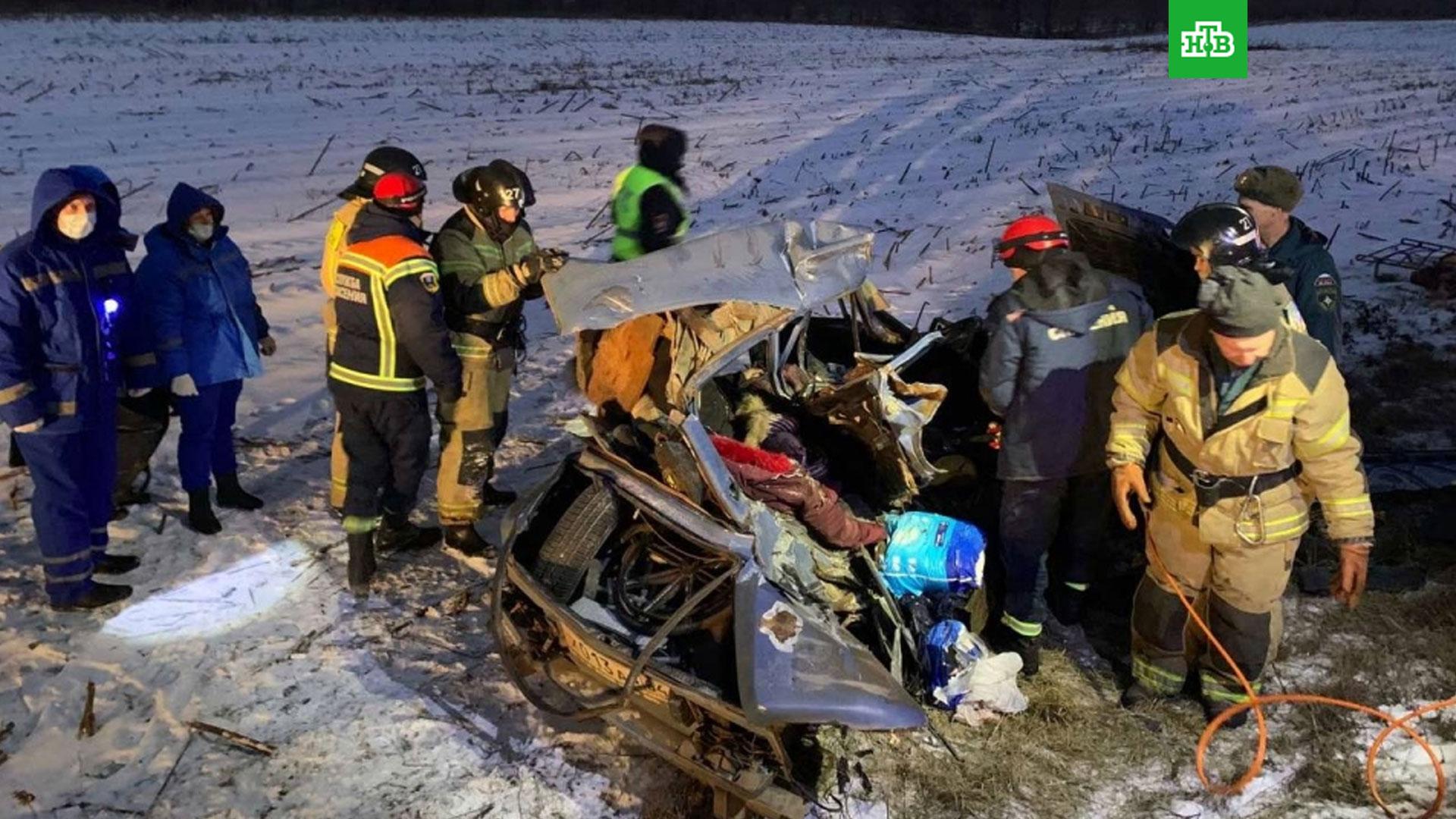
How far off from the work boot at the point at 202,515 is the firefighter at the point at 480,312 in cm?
117

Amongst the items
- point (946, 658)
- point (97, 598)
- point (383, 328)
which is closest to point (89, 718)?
point (97, 598)

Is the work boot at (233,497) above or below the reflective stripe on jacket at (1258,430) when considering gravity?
below

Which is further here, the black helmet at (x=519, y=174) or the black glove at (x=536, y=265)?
the black helmet at (x=519, y=174)

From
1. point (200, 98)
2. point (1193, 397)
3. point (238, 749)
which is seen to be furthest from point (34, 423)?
point (200, 98)

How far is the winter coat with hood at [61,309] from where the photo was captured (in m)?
4.23

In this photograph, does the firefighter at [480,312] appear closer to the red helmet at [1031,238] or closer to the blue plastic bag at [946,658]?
the red helmet at [1031,238]

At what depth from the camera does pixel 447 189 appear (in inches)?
482

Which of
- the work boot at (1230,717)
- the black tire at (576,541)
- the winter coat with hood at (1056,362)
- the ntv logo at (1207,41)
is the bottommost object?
the work boot at (1230,717)

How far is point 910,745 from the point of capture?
4.00 m

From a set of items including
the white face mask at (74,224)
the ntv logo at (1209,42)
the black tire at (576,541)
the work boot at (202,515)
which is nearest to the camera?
the black tire at (576,541)

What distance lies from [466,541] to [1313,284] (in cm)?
402

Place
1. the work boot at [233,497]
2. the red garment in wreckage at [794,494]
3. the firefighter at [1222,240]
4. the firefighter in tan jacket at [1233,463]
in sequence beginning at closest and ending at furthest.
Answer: the firefighter in tan jacket at [1233,463], the red garment in wreckage at [794,494], the firefighter at [1222,240], the work boot at [233,497]

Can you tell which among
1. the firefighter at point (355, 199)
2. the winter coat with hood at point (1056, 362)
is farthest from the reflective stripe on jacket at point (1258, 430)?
the firefighter at point (355, 199)

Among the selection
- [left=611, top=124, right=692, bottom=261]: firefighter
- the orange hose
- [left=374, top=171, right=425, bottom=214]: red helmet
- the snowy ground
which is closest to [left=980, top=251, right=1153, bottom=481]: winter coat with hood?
the orange hose
